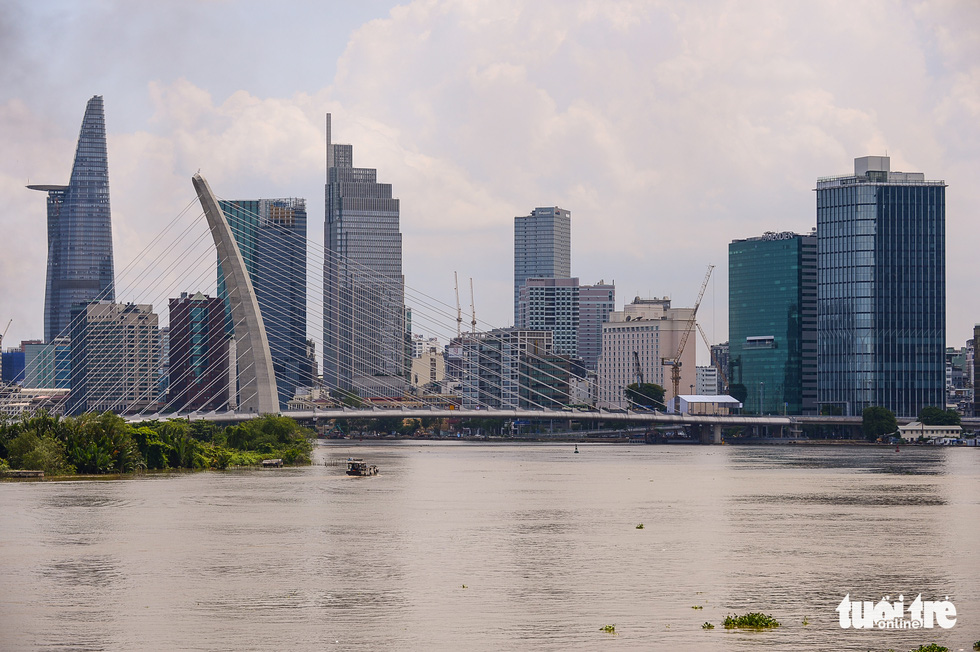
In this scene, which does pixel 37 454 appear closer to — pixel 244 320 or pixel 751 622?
pixel 244 320

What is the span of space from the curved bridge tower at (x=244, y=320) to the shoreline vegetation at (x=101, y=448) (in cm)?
2931

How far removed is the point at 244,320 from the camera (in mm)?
143000

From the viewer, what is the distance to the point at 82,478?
8469cm

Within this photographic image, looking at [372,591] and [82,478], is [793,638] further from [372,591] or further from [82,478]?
[82,478]

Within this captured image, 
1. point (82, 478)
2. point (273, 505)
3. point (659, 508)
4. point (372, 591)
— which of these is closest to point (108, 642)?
point (372, 591)

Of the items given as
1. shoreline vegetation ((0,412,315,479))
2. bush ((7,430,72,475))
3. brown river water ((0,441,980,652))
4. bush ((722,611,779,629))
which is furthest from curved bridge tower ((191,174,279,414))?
bush ((722,611,779,629))

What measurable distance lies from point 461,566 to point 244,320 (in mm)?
103362

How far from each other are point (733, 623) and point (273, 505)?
37.7 metres

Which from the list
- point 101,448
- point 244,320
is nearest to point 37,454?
point 101,448

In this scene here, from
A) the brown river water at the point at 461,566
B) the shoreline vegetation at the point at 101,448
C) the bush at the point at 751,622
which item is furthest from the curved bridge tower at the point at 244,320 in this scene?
the bush at the point at 751,622

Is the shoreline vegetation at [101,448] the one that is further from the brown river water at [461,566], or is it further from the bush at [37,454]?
the brown river water at [461,566]

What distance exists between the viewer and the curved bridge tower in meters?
135

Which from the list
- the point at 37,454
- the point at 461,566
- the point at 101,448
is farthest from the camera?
the point at 101,448

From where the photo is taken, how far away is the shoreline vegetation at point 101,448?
87.2m
